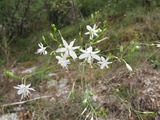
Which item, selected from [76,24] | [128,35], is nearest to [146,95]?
[128,35]

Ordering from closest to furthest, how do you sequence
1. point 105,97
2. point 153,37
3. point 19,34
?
point 105,97 < point 153,37 < point 19,34

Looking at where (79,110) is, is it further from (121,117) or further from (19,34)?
(19,34)

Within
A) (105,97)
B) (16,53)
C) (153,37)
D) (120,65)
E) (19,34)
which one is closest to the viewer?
(105,97)

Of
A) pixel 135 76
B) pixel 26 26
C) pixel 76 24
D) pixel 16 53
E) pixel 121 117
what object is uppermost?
pixel 26 26

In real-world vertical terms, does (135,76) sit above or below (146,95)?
above

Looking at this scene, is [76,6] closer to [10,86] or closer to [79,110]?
[10,86]

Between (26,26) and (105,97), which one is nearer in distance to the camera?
(105,97)

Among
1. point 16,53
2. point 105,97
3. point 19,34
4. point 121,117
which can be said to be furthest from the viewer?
point 19,34

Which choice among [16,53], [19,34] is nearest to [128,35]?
[16,53]

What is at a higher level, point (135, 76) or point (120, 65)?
point (120, 65)
